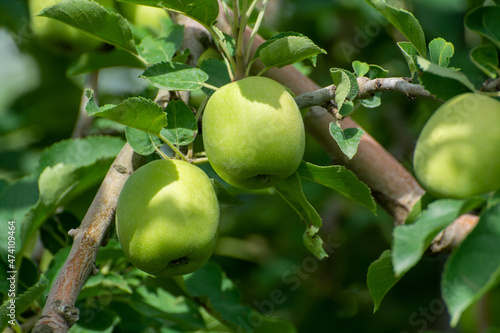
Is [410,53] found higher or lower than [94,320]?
higher

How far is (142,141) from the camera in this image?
3.35ft

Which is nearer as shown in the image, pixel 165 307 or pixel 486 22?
pixel 486 22

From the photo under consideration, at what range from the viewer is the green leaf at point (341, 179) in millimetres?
1015

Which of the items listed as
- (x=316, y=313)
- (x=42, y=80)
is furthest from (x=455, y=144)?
(x=42, y=80)

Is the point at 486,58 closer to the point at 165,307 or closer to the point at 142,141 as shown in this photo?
the point at 142,141

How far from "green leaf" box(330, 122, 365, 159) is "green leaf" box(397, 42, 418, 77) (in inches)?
5.3

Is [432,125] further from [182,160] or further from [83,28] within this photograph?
[83,28]

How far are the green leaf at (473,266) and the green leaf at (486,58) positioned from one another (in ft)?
0.99

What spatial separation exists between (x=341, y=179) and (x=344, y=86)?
8.1 inches

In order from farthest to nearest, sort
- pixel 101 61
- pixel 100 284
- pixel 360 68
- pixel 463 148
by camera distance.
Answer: pixel 101 61 → pixel 100 284 → pixel 360 68 → pixel 463 148

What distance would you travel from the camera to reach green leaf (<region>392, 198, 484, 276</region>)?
0.62m

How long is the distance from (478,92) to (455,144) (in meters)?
0.10

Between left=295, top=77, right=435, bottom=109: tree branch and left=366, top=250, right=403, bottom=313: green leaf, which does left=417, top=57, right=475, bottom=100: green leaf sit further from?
left=366, top=250, right=403, bottom=313: green leaf

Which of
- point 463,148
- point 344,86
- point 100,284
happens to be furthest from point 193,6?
point 100,284
